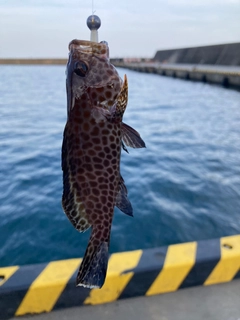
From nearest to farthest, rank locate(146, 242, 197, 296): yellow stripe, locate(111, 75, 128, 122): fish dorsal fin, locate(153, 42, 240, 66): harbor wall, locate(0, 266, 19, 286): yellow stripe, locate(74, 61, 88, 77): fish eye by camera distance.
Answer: locate(111, 75, 128, 122): fish dorsal fin → locate(74, 61, 88, 77): fish eye → locate(0, 266, 19, 286): yellow stripe → locate(146, 242, 197, 296): yellow stripe → locate(153, 42, 240, 66): harbor wall

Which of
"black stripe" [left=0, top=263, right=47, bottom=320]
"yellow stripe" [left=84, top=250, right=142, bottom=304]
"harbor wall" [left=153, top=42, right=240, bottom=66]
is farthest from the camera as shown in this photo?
"harbor wall" [left=153, top=42, right=240, bottom=66]

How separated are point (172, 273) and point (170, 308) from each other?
0.36 m

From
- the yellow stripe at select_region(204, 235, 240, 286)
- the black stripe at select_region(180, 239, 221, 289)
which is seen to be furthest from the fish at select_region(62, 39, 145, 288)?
the yellow stripe at select_region(204, 235, 240, 286)

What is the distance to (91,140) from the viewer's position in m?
1.75

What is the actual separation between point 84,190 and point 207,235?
5.17m

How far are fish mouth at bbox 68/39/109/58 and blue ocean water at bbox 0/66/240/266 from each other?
464 centimetres

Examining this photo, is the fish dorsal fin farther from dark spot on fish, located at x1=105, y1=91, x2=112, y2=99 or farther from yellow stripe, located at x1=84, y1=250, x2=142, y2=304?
yellow stripe, located at x1=84, y1=250, x2=142, y2=304

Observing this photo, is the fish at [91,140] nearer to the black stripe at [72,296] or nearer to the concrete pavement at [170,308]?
the black stripe at [72,296]

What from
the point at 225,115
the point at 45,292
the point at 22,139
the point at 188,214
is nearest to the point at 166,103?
the point at 225,115

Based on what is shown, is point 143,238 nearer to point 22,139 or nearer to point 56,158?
point 56,158

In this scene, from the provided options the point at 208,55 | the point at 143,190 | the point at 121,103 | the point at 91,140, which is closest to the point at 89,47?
the point at 121,103

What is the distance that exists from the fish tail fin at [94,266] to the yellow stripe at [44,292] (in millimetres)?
1754

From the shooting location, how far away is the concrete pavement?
340 centimetres

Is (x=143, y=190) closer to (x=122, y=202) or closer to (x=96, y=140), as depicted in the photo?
(x=122, y=202)
